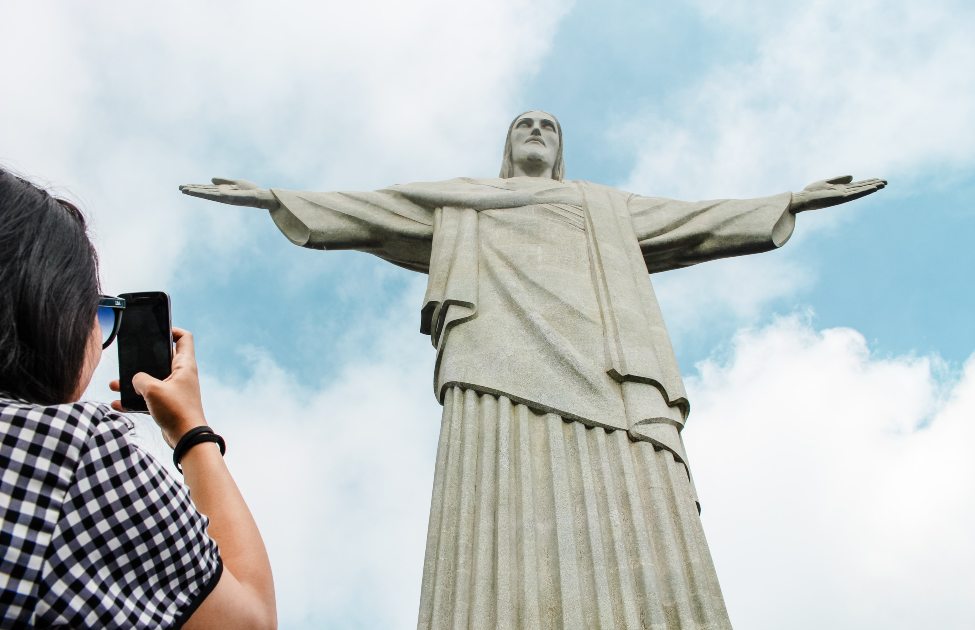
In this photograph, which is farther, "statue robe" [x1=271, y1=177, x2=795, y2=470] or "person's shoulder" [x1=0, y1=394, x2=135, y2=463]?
"statue robe" [x1=271, y1=177, x2=795, y2=470]

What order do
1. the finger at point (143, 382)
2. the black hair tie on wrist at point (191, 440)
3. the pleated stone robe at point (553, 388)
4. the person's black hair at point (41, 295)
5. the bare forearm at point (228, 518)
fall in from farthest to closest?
the pleated stone robe at point (553, 388)
the finger at point (143, 382)
the black hair tie on wrist at point (191, 440)
the bare forearm at point (228, 518)
the person's black hair at point (41, 295)

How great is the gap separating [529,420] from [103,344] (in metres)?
3.80

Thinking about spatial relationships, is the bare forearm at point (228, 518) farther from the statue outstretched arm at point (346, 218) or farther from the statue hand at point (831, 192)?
the statue hand at point (831, 192)

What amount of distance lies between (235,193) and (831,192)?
14.3 ft

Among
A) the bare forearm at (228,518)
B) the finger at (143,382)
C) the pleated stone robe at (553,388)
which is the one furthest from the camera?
the pleated stone robe at (553,388)

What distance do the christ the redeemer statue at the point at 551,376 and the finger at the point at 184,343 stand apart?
2657 millimetres

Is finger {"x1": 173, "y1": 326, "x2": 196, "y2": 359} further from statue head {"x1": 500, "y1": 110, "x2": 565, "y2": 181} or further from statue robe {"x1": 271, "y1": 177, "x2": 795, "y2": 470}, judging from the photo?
statue head {"x1": 500, "y1": 110, "x2": 565, "y2": 181}

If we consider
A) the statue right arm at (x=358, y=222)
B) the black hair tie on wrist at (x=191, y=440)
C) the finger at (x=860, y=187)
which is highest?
the finger at (x=860, y=187)

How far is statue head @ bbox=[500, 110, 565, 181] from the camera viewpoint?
8.28 meters

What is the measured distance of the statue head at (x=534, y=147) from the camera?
27.2 ft

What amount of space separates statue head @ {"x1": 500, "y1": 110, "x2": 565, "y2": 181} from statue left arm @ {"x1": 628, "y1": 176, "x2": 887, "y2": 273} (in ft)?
2.90

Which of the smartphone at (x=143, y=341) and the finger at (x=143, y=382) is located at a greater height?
the smartphone at (x=143, y=341)

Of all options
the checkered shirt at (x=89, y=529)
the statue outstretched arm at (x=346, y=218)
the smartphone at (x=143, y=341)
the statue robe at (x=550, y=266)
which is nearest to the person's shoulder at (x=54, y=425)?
the checkered shirt at (x=89, y=529)

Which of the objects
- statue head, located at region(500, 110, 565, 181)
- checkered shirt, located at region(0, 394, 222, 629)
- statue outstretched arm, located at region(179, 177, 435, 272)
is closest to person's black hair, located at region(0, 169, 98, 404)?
checkered shirt, located at region(0, 394, 222, 629)
